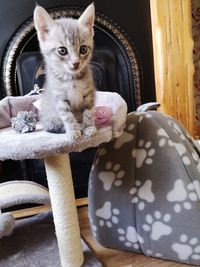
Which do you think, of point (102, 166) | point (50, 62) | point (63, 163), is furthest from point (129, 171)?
point (50, 62)

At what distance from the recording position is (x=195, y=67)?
227 centimetres

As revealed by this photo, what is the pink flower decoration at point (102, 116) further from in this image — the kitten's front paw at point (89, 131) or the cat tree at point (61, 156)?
the kitten's front paw at point (89, 131)

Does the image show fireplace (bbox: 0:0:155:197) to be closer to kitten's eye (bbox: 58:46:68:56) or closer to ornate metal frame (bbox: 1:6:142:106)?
ornate metal frame (bbox: 1:6:142:106)

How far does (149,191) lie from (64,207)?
1.07ft

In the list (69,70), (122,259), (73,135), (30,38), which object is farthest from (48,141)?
(30,38)

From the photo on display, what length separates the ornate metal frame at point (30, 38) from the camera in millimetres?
1834

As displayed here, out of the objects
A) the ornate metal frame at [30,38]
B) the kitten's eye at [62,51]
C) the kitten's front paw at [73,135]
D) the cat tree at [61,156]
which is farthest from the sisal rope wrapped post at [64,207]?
the ornate metal frame at [30,38]

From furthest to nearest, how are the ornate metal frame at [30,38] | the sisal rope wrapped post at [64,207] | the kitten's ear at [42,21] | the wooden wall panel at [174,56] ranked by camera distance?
1. the wooden wall panel at [174,56]
2. the ornate metal frame at [30,38]
3. the sisal rope wrapped post at [64,207]
4. the kitten's ear at [42,21]

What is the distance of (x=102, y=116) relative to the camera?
113 cm

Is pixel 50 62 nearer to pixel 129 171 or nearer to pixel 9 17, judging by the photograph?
pixel 129 171

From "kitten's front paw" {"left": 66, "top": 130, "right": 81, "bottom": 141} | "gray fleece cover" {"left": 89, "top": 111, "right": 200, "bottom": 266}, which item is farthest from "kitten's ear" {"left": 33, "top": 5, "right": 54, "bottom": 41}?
"gray fleece cover" {"left": 89, "top": 111, "right": 200, "bottom": 266}

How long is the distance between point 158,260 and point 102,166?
433 mm

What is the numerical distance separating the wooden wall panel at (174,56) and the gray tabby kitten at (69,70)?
1.20m

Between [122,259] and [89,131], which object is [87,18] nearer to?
[89,131]
